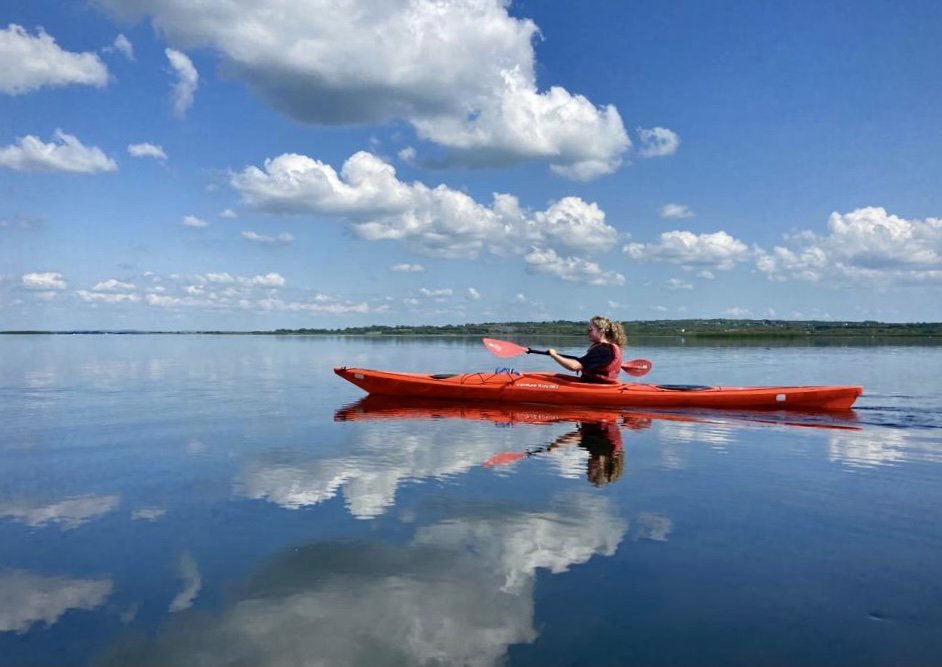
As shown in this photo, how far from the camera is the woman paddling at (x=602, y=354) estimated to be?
54.4 ft

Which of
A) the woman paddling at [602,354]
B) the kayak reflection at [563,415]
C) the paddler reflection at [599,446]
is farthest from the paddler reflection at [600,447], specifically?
the woman paddling at [602,354]

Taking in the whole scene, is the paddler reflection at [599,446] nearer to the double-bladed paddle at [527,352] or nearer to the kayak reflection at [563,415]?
the kayak reflection at [563,415]

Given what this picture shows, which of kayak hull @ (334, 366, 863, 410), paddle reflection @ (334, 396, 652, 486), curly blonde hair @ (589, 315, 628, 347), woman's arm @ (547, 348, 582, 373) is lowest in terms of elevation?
paddle reflection @ (334, 396, 652, 486)

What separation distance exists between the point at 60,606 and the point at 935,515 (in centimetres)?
847

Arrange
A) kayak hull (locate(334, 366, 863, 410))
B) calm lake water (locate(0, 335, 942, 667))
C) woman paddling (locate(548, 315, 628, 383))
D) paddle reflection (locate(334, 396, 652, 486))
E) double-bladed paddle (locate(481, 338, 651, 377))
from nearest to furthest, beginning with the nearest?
calm lake water (locate(0, 335, 942, 667)) < paddle reflection (locate(334, 396, 652, 486)) < kayak hull (locate(334, 366, 863, 410)) < woman paddling (locate(548, 315, 628, 383)) < double-bladed paddle (locate(481, 338, 651, 377))

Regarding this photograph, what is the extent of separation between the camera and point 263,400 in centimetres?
1858

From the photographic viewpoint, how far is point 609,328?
1669 centimetres

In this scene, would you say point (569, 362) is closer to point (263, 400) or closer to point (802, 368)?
point (263, 400)

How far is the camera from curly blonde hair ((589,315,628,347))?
16625mm

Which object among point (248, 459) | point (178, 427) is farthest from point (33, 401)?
point (248, 459)

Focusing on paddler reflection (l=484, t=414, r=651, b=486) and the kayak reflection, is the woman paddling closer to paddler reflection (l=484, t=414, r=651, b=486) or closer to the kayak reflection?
the kayak reflection

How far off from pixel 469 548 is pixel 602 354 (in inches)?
440

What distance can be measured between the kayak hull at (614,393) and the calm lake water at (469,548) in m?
2.97

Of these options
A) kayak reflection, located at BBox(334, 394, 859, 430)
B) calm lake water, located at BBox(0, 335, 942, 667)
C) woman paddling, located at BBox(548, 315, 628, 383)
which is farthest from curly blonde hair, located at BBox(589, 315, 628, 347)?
calm lake water, located at BBox(0, 335, 942, 667)
